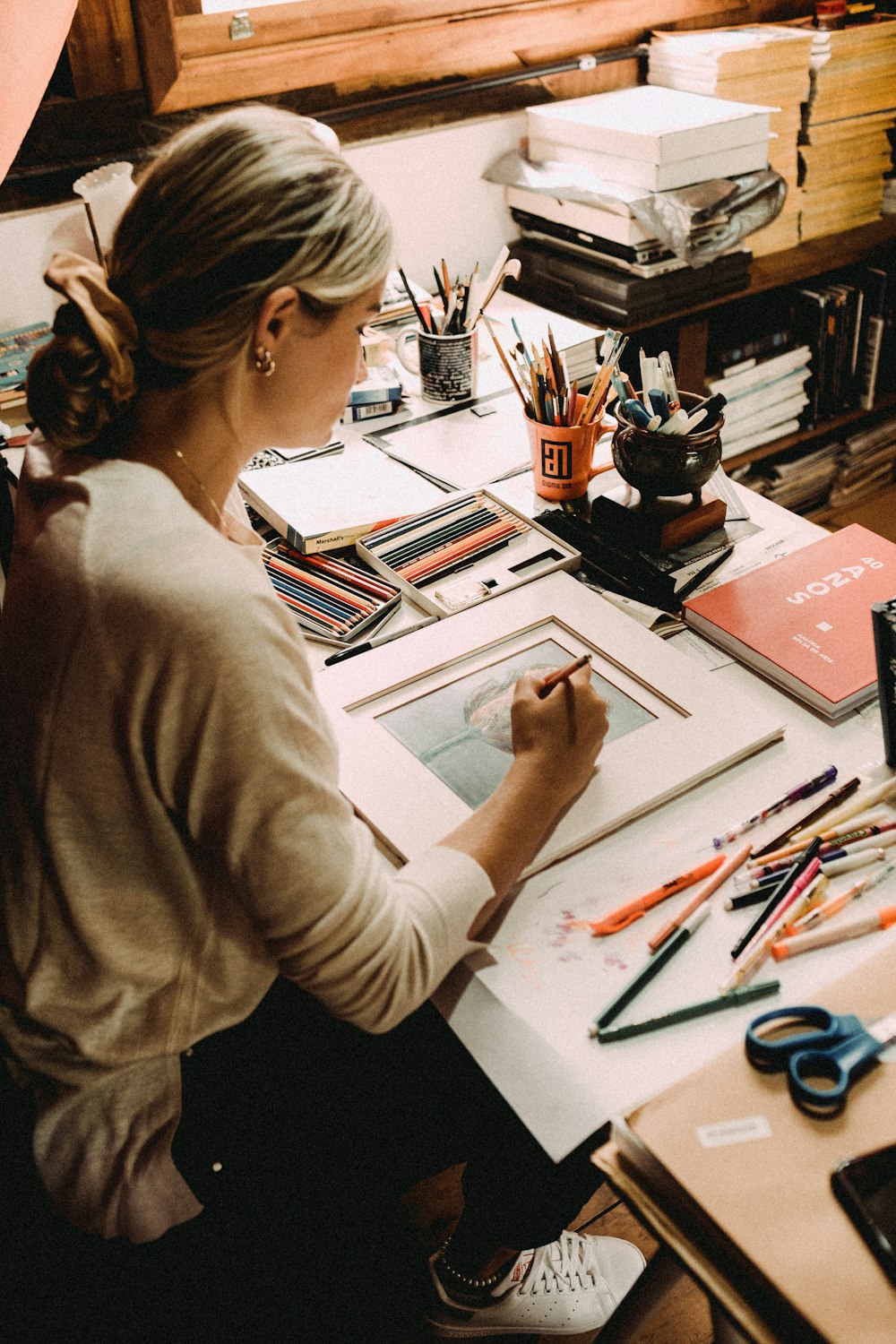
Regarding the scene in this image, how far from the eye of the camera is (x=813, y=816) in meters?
0.93

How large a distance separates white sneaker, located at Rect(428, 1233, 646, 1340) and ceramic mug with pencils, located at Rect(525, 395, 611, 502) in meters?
0.94

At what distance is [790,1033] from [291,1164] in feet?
1.55

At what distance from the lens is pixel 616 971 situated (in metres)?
0.82

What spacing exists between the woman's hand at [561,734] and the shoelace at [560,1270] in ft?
2.31

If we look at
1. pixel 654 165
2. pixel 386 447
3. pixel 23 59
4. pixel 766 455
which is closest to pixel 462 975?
pixel 386 447

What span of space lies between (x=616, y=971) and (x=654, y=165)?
1.49 meters

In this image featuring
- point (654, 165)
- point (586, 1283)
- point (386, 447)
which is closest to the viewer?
point (586, 1283)

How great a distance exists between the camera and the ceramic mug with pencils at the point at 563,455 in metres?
1.34

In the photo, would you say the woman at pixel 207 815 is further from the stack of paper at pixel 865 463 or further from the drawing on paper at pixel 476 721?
the stack of paper at pixel 865 463

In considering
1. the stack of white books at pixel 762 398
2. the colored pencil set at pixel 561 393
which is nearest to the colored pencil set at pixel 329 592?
the colored pencil set at pixel 561 393

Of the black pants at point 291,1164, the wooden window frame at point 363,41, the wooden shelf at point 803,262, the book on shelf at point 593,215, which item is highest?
the wooden window frame at point 363,41

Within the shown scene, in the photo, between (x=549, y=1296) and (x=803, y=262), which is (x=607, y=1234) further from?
(x=803, y=262)

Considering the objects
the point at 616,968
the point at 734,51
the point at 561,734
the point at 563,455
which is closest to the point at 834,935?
the point at 616,968

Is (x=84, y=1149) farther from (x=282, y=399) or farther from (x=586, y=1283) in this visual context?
(x=586, y=1283)
